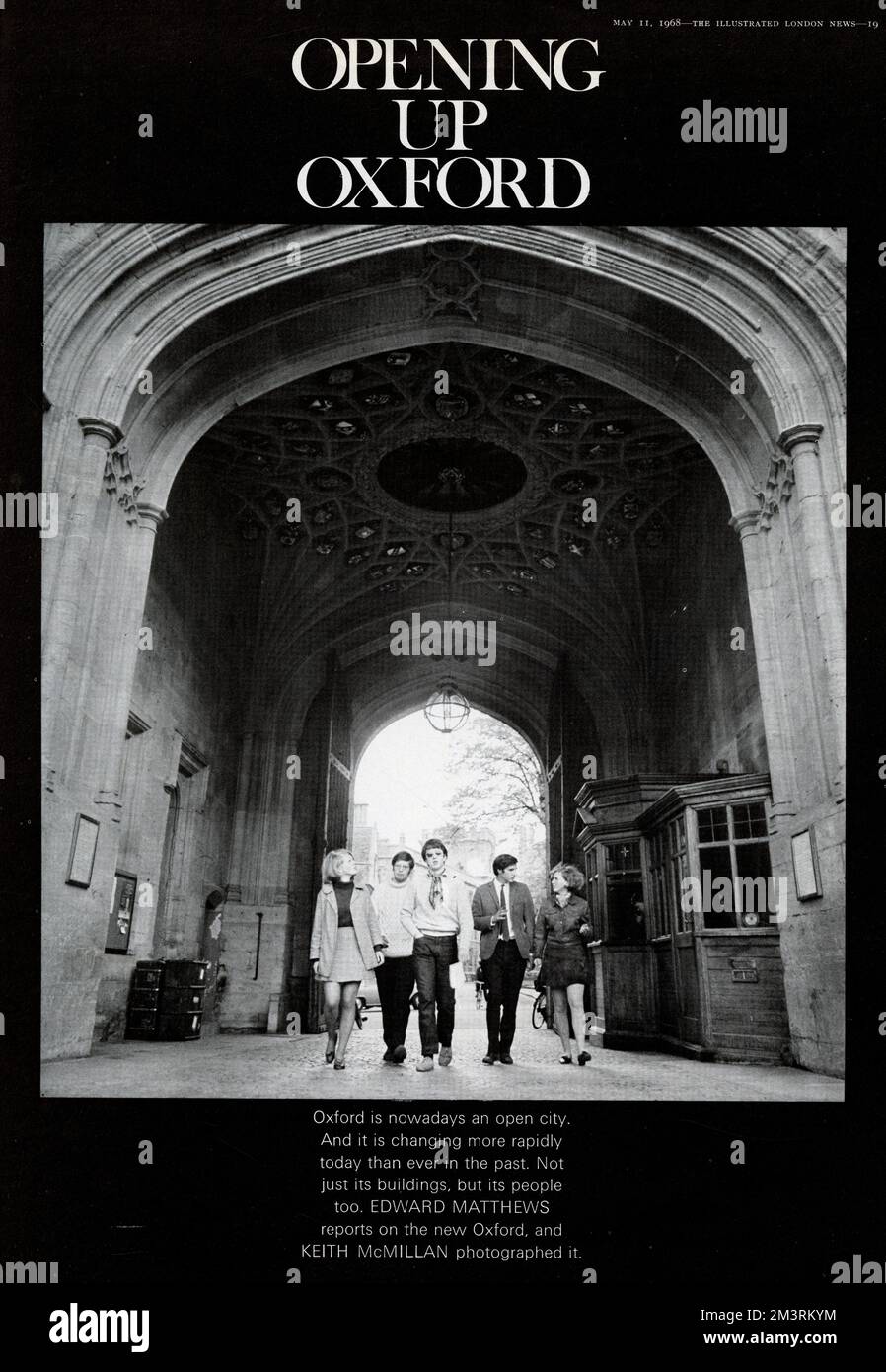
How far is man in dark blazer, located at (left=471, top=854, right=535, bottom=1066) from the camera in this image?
5.48 metres

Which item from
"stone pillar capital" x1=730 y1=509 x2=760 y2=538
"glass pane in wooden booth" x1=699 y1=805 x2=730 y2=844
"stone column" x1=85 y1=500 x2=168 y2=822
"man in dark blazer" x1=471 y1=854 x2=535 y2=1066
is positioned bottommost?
"man in dark blazer" x1=471 y1=854 x2=535 y2=1066

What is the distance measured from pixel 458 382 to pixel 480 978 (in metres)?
6.07

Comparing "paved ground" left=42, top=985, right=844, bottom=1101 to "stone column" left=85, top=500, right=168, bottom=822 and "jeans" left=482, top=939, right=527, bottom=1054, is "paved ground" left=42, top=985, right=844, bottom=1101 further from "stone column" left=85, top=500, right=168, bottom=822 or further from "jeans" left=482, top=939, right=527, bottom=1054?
"stone column" left=85, top=500, right=168, bottom=822

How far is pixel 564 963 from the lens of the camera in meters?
5.88

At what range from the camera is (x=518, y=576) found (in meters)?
10.7

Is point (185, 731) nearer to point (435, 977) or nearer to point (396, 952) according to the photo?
point (396, 952)

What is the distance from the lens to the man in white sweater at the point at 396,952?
17.2 feet

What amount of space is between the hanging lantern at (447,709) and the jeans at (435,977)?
2.02 m

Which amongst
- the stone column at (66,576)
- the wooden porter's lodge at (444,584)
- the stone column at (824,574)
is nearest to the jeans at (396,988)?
the wooden porter's lodge at (444,584)

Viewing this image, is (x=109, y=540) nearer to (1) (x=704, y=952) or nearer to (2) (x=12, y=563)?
(2) (x=12, y=563)

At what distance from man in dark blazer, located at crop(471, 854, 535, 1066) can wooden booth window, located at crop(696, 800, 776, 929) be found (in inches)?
93.5

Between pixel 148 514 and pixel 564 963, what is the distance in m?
4.06

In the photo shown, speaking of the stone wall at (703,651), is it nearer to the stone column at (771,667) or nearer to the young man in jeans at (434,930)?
the stone column at (771,667)

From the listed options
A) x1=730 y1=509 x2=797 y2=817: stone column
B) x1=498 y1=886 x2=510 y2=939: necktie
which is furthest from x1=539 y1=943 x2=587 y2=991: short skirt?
x1=730 y1=509 x2=797 y2=817: stone column
